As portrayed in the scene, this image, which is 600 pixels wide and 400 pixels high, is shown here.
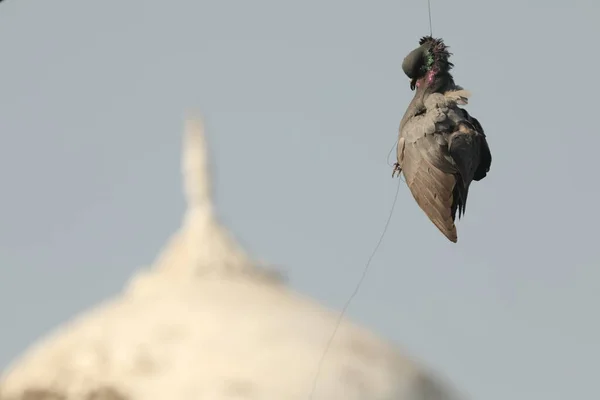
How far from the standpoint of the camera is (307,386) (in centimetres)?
6444

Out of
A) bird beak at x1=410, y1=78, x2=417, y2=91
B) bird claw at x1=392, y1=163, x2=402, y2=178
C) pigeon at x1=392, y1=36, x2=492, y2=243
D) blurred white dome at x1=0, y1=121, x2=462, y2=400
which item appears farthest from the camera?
blurred white dome at x1=0, y1=121, x2=462, y2=400

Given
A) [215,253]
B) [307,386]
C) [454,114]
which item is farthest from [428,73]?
[215,253]

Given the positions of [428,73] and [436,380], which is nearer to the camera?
[428,73]

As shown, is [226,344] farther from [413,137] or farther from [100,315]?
[413,137]

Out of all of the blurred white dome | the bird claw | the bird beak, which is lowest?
the bird claw

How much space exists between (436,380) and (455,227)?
49617mm

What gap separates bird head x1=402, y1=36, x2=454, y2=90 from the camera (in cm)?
2055

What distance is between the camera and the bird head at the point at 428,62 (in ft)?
67.4

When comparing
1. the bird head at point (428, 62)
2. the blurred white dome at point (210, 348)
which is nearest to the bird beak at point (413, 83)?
the bird head at point (428, 62)

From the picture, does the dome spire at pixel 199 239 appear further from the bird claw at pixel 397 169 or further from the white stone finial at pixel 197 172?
the bird claw at pixel 397 169

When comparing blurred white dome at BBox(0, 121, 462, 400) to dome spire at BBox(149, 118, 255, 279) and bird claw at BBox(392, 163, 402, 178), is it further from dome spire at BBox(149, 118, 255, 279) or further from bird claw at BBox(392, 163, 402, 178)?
bird claw at BBox(392, 163, 402, 178)

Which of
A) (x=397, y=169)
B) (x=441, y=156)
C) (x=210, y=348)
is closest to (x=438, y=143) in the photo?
(x=441, y=156)

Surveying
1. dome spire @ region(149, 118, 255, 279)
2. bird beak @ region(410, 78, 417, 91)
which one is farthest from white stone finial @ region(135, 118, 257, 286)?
bird beak @ region(410, 78, 417, 91)

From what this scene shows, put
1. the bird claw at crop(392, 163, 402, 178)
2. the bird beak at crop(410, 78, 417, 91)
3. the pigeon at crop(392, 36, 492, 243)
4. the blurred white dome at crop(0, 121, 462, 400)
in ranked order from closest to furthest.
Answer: the pigeon at crop(392, 36, 492, 243) → the bird claw at crop(392, 163, 402, 178) → the bird beak at crop(410, 78, 417, 91) → the blurred white dome at crop(0, 121, 462, 400)
